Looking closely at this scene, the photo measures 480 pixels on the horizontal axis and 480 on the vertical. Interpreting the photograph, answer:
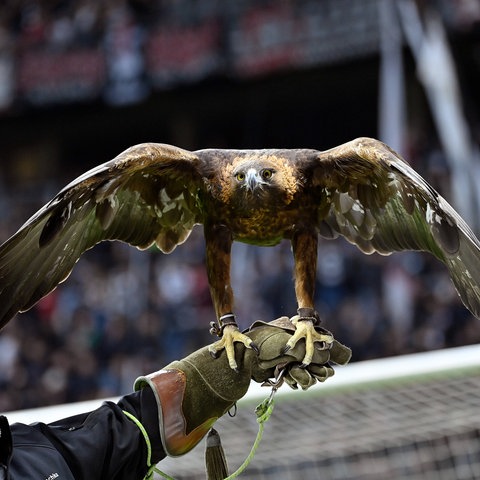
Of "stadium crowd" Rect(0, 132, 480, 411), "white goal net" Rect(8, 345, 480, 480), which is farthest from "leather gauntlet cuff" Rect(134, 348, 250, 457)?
"stadium crowd" Rect(0, 132, 480, 411)

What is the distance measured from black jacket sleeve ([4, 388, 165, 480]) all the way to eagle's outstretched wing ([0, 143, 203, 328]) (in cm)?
57

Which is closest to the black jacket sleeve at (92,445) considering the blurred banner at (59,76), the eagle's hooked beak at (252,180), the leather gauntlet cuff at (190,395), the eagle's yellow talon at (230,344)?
the leather gauntlet cuff at (190,395)

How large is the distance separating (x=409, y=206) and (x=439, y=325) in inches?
201

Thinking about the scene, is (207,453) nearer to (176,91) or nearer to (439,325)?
(439,325)

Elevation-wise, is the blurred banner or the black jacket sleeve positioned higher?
the blurred banner

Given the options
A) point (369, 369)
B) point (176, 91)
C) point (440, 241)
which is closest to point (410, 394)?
point (369, 369)

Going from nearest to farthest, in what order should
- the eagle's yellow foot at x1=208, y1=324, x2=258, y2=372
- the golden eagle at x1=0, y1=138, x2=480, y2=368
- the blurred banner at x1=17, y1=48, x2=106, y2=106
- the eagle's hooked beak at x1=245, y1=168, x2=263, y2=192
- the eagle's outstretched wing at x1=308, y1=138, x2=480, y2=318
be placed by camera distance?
the eagle's yellow foot at x1=208, y1=324, x2=258, y2=372 < the eagle's outstretched wing at x1=308, y1=138, x2=480, y2=318 < the golden eagle at x1=0, y1=138, x2=480, y2=368 < the eagle's hooked beak at x1=245, y1=168, x2=263, y2=192 < the blurred banner at x1=17, y1=48, x2=106, y2=106

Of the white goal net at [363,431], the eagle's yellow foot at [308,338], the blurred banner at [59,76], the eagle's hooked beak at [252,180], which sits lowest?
the white goal net at [363,431]

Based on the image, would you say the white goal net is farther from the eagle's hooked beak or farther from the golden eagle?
the eagle's hooked beak

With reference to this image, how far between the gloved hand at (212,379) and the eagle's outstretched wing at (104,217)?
0.60 meters

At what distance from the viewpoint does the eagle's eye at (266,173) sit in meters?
3.18

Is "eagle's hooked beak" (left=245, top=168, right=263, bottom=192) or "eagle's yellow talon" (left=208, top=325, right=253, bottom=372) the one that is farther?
"eagle's hooked beak" (left=245, top=168, right=263, bottom=192)

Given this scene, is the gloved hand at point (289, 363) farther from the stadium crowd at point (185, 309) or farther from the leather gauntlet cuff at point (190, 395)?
the stadium crowd at point (185, 309)

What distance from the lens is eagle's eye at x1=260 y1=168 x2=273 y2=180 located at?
318 cm
